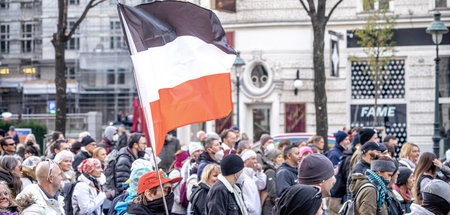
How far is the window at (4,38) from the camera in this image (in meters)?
56.1

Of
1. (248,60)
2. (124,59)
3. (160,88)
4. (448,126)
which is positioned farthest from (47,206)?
(124,59)

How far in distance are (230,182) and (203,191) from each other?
0.87 meters

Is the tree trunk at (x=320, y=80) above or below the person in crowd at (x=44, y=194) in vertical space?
above

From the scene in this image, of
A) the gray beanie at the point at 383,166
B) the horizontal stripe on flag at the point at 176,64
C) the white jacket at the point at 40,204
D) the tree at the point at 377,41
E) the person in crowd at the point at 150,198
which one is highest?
the tree at the point at 377,41

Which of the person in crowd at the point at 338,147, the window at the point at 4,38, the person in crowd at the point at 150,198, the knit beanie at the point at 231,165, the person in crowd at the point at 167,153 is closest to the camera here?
the person in crowd at the point at 150,198

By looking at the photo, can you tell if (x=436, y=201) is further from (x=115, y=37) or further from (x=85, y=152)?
(x=115, y=37)

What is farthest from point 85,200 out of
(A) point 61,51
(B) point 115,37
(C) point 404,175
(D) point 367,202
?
(B) point 115,37

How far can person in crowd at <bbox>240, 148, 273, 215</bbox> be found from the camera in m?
9.00

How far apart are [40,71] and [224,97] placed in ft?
168

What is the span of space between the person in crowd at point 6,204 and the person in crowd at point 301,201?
9.47 ft

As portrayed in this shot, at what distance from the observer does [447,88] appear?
26516 mm

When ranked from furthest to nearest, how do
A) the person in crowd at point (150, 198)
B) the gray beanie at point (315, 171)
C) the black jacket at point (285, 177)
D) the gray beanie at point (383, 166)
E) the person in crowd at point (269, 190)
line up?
the person in crowd at point (269, 190) → the black jacket at point (285, 177) → the gray beanie at point (383, 166) → the person in crowd at point (150, 198) → the gray beanie at point (315, 171)

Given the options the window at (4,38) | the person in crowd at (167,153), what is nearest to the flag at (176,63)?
the person in crowd at (167,153)

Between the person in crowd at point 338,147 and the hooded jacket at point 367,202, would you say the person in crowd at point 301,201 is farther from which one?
the person in crowd at point 338,147
